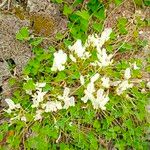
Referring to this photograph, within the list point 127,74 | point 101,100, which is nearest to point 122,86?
point 127,74

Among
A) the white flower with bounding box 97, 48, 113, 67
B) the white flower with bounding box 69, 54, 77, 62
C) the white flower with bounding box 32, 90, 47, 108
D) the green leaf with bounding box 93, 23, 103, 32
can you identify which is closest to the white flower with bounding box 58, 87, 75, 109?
the white flower with bounding box 32, 90, 47, 108

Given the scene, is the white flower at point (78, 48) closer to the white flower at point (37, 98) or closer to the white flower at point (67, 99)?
the white flower at point (67, 99)

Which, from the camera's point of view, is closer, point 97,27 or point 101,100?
point 101,100

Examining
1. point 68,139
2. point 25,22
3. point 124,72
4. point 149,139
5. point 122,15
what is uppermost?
point 25,22

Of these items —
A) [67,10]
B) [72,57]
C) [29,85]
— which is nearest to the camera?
[29,85]

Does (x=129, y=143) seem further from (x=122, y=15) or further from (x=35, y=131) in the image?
(x=122, y=15)

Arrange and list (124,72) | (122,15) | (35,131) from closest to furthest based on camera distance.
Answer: (35,131)
(124,72)
(122,15)

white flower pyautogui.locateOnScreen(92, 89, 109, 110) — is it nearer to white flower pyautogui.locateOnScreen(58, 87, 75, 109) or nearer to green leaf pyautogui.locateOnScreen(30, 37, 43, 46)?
white flower pyautogui.locateOnScreen(58, 87, 75, 109)

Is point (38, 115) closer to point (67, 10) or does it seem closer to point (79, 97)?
point (79, 97)

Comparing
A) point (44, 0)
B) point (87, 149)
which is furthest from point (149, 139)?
point (44, 0)
